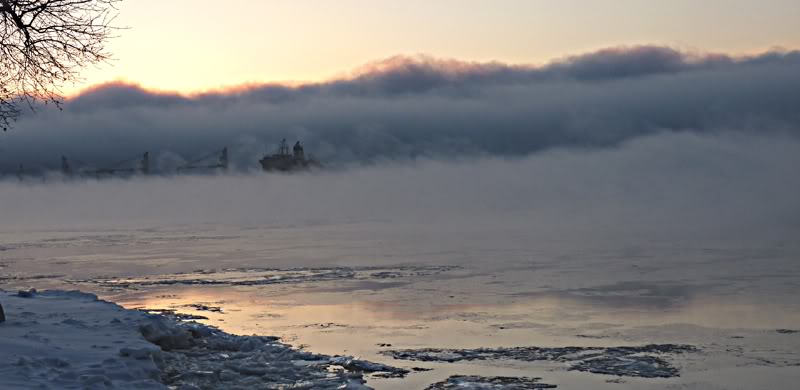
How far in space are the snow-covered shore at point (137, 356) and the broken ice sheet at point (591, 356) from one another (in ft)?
4.88

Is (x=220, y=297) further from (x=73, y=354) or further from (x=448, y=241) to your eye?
(x=448, y=241)

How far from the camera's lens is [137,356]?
1455cm

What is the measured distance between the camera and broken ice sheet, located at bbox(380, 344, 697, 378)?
629 inches

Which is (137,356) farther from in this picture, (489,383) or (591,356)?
(591,356)

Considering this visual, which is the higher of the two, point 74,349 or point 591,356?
point 74,349

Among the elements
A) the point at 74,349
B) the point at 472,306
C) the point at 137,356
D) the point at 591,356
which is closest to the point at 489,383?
the point at 591,356

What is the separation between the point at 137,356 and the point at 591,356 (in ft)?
25.3

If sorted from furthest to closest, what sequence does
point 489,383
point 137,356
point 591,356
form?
point 591,356
point 489,383
point 137,356

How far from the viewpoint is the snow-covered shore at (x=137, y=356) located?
13266mm

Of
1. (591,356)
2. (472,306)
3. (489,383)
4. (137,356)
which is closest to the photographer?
(137,356)

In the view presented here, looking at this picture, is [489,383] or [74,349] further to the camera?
[489,383]

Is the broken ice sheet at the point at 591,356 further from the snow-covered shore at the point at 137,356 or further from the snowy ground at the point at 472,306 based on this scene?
the snow-covered shore at the point at 137,356

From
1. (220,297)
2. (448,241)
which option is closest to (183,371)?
(220,297)

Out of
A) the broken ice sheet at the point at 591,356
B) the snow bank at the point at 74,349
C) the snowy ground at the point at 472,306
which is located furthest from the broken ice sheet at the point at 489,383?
the snow bank at the point at 74,349
